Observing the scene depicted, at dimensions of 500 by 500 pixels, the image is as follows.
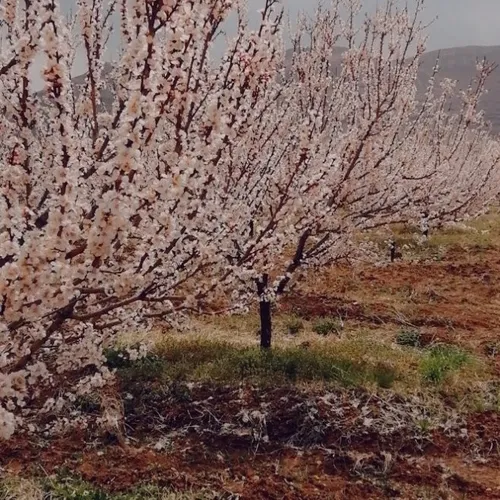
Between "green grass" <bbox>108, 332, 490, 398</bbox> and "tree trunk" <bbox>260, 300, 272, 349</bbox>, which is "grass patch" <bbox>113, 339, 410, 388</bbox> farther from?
"tree trunk" <bbox>260, 300, 272, 349</bbox>

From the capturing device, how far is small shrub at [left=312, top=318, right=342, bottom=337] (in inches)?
377

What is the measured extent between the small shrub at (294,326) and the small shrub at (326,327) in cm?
21

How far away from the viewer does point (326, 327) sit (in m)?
9.62

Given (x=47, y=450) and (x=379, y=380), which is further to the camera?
(x=379, y=380)

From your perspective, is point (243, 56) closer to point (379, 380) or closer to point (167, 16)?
point (167, 16)

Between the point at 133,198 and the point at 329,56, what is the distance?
5300 millimetres

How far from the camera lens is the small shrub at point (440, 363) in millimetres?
7566

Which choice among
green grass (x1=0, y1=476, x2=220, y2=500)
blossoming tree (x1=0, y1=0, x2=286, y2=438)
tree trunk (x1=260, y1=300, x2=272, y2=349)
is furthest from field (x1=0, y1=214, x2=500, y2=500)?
blossoming tree (x1=0, y1=0, x2=286, y2=438)

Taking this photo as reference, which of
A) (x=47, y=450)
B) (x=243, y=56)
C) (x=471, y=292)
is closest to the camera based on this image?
(x=243, y=56)

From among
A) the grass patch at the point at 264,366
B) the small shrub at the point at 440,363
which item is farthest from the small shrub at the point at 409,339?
the grass patch at the point at 264,366

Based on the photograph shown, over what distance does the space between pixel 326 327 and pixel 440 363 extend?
222 centimetres

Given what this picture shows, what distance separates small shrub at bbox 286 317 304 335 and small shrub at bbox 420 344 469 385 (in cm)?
210

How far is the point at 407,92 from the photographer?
9.00 m

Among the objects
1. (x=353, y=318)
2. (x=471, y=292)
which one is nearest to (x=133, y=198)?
(x=353, y=318)
